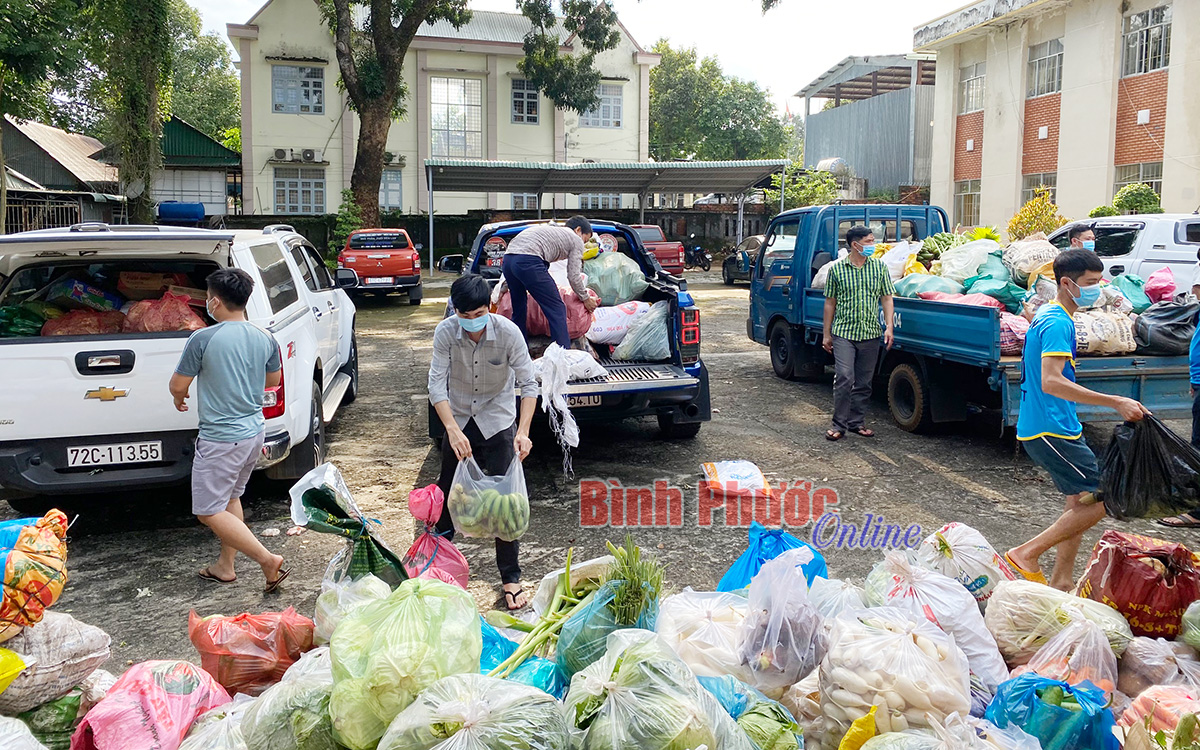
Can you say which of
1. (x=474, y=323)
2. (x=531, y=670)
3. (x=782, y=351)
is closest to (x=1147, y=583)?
(x=531, y=670)

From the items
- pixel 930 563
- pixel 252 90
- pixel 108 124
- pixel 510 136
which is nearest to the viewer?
pixel 930 563

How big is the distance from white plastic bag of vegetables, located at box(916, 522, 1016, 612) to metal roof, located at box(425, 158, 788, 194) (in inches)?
857

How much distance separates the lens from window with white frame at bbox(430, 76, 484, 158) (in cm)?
3281

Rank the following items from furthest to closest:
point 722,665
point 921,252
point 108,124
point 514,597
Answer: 1. point 108,124
2. point 921,252
3. point 514,597
4. point 722,665

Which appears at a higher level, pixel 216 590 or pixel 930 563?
pixel 930 563

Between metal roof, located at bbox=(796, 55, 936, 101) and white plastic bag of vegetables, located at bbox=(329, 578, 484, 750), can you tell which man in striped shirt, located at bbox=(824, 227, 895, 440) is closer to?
white plastic bag of vegetables, located at bbox=(329, 578, 484, 750)

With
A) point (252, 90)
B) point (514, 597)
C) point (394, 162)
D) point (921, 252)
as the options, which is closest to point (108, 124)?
point (252, 90)

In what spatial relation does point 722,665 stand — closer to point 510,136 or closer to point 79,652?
point 79,652

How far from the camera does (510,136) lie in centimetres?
3344

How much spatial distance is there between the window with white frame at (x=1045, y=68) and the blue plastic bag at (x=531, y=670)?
24.0 metres

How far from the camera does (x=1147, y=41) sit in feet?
64.5

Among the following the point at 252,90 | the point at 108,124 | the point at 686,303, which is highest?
the point at 252,90

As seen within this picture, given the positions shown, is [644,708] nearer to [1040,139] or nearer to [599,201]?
[1040,139]

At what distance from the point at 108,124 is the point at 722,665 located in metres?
25.6
